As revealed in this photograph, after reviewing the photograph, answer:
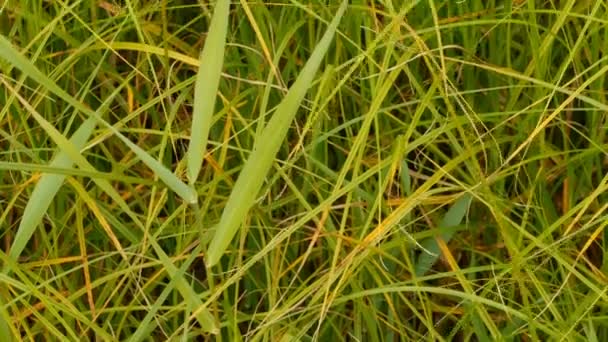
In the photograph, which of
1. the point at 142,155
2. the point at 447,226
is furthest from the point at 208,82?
the point at 447,226

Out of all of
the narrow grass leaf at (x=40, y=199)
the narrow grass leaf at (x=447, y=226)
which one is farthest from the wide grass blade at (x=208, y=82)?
the narrow grass leaf at (x=447, y=226)

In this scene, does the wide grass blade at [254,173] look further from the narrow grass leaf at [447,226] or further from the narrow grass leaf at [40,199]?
the narrow grass leaf at [447,226]

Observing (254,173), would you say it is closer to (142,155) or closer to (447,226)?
(142,155)

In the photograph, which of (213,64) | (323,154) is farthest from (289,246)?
(213,64)

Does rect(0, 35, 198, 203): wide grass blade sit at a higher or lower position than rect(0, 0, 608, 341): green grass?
higher

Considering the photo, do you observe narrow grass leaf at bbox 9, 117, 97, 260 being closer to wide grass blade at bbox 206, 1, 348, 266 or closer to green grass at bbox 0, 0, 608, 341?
green grass at bbox 0, 0, 608, 341

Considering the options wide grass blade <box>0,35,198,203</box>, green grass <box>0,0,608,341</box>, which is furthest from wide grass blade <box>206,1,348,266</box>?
green grass <box>0,0,608,341</box>
